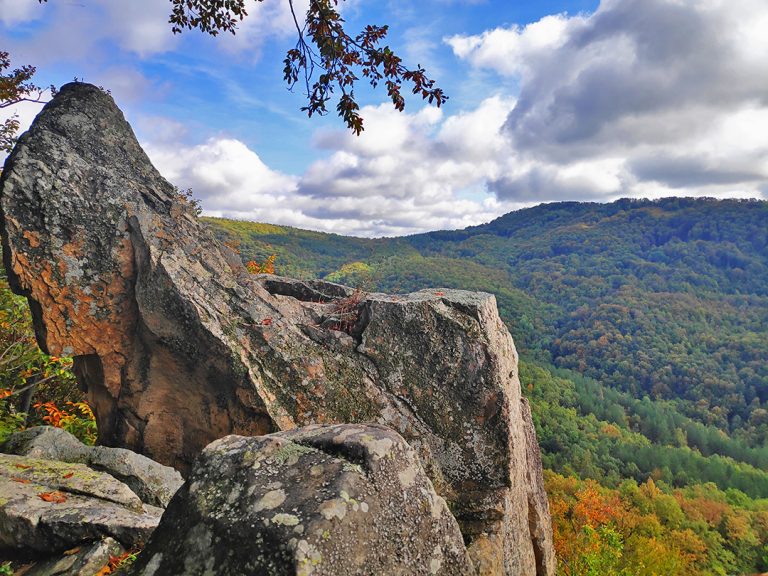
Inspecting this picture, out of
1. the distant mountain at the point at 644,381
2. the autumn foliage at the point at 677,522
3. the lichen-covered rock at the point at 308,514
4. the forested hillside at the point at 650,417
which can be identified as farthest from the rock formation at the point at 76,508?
the autumn foliage at the point at 677,522

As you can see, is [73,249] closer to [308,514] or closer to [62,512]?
[62,512]

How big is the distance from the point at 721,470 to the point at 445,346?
102997mm

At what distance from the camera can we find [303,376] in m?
7.91

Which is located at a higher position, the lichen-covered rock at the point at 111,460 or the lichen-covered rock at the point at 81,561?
the lichen-covered rock at the point at 81,561

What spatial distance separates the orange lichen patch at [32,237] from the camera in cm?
741

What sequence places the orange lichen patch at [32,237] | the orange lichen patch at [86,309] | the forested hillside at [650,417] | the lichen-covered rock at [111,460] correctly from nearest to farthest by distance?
the lichen-covered rock at [111,460]
the orange lichen patch at [32,237]
the orange lichen patch at [86,309]
the forested hillside at [650,417]

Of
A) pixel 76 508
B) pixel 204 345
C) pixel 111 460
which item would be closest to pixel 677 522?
pixel 204 345

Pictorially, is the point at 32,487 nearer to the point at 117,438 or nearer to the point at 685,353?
the point at 117,438

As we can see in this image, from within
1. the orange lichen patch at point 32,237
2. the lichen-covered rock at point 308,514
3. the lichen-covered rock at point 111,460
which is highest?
the orange lichen patch at point 32,237

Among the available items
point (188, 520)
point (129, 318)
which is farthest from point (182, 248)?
point (188, 520)

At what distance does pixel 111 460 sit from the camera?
7.50 meters

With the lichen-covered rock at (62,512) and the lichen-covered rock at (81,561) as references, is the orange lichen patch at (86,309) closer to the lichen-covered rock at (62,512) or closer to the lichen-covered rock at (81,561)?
the lichen-covered rock at (62,512)

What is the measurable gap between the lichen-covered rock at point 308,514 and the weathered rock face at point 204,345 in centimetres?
352

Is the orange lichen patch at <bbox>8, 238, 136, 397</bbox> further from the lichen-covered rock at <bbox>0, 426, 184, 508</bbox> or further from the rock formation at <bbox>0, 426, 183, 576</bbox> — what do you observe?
the rock formation at <bbox>0, 426, 183, 576</bbox>
